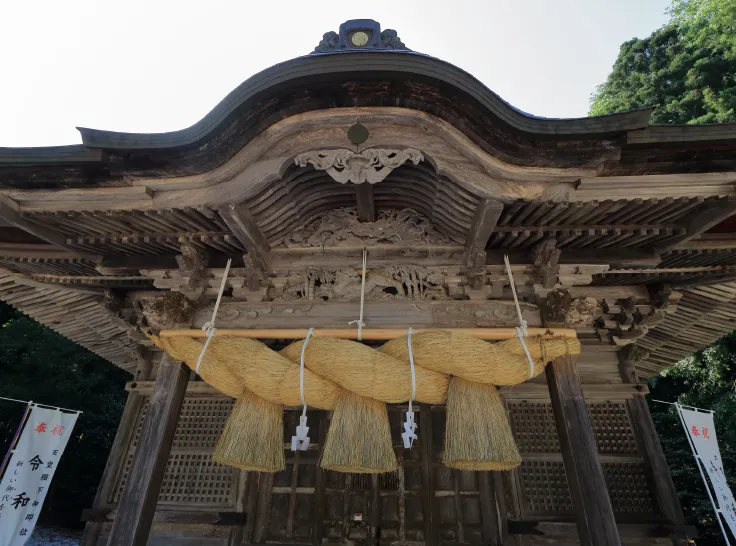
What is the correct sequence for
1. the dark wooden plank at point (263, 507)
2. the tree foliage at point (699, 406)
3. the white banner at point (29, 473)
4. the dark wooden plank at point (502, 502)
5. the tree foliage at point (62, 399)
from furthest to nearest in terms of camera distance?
the tree foliage at point (62, 399), the tree foliage at point (699, 406), the white banner at point (29, 473), the dark wooden plank at point (263, 507), the dark wooden plank at point (502, 502)

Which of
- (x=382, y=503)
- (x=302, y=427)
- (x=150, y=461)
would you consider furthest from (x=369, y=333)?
(x=382, y=503)

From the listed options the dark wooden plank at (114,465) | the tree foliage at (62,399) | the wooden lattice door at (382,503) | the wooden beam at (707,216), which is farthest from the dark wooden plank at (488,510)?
the tree foliage at (62,399)

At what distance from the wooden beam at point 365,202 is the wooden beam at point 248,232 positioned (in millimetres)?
1011

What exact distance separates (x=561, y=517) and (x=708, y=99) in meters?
22.0

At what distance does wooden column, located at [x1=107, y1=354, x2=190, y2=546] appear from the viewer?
11.0 feet

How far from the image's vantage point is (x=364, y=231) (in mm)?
4320

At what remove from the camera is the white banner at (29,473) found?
576cm

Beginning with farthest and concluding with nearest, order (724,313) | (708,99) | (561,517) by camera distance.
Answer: (708,99), (724,313), (561,517)

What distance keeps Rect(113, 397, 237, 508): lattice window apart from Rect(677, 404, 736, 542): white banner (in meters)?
5.92

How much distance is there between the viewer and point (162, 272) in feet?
14.1

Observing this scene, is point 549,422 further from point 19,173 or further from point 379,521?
point 19,173

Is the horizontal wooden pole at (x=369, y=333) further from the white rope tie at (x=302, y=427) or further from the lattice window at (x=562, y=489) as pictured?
the lattice window at (x=562, y=489)

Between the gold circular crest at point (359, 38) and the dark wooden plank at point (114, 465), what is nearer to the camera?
the gold circular crest at point (359, 38)

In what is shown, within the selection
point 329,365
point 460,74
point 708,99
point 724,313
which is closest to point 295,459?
point 329,365
